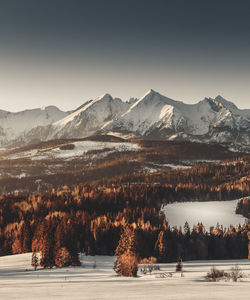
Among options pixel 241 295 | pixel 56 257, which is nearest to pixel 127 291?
pixel 241 295

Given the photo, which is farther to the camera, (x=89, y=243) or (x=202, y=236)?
(x=202, y=236)

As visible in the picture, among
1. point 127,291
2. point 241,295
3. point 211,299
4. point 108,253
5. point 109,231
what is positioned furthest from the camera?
point 109,231

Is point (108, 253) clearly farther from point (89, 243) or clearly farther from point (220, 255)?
point (220, 255)

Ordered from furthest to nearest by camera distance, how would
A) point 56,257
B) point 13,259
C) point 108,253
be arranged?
point 108,253
point 13,259
point 56,257

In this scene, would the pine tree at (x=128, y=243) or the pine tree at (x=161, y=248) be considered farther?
the pine tree at (x=161, y=248)

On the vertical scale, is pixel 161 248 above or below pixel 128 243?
below

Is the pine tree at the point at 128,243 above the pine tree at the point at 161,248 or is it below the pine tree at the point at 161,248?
above

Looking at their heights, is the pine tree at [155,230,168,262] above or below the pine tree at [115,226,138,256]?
below

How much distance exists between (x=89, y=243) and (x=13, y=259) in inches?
1337

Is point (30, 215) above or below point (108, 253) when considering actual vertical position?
above

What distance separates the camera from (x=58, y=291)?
26453mm

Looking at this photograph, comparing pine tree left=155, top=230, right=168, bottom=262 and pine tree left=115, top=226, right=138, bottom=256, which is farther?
pine tree left=155, top=230, right=168, bottom=262

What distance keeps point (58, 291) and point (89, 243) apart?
107 m

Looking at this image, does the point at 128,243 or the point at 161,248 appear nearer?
the point at 128,243
